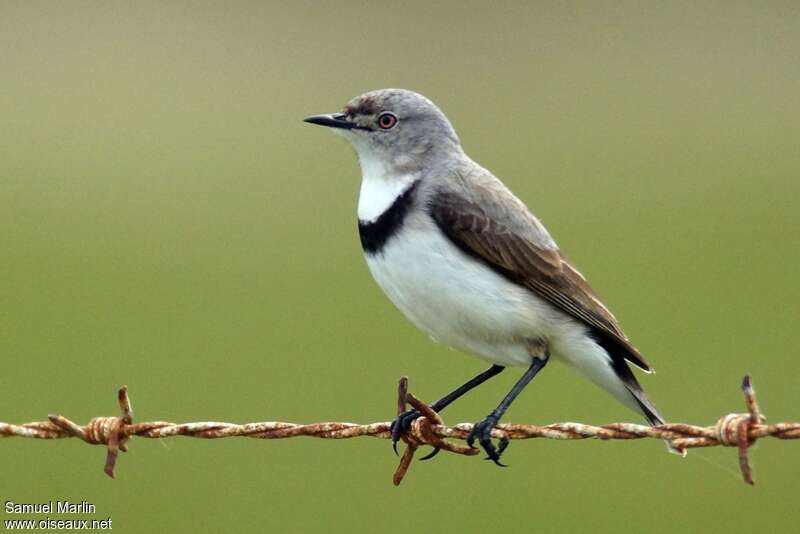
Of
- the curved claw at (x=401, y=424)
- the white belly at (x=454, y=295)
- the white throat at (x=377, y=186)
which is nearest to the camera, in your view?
the curved claw at (x=401, y=424)

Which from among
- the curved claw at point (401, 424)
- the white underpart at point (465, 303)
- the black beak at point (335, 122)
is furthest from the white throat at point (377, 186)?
the curved claw at point (401, 424)

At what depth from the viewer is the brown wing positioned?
6.28 meters

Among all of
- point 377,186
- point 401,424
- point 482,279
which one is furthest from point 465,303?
point 377,186

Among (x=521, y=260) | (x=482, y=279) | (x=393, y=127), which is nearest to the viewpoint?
(x=482, y=279)

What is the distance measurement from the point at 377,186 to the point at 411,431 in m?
1.37

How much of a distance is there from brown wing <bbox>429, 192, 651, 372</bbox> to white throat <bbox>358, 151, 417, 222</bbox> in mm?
252

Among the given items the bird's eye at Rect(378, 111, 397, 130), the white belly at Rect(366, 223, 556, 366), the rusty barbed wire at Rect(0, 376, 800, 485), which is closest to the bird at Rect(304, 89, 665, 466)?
the white belly at Rect(366, 223, 556, 366)

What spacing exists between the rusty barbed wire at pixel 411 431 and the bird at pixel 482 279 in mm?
575

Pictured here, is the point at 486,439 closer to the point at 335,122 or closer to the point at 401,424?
the point at 401,424

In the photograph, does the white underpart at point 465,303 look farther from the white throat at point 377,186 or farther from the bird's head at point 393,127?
the bird's head at point 393,127

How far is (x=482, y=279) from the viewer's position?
625 cm

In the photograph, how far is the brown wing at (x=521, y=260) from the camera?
20.6ft

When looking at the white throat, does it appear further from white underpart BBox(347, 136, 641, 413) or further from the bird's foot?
the bird's foot

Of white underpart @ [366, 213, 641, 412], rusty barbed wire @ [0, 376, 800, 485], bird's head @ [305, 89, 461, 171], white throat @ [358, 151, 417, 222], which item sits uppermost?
bird's head @ [305, 89, 461, 171]
